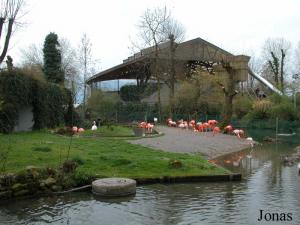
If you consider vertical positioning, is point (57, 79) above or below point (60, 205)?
above

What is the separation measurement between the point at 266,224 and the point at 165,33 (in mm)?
46017

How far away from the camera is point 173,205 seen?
38.9 ft

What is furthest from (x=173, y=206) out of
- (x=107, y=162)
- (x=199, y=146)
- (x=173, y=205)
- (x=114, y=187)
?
(x=199, y=146)

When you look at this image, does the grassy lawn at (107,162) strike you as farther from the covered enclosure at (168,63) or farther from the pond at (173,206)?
the covered enclosure at (168,63)

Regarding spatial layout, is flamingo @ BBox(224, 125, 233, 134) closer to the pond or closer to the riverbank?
the riverbank

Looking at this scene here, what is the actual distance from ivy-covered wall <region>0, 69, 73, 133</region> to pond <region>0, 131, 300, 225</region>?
14530 mm

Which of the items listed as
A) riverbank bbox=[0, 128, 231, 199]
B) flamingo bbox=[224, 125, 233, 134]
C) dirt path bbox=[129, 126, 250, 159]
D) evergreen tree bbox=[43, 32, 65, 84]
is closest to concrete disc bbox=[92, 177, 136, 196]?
riverbank bbox=[0, 128, 231, 199]

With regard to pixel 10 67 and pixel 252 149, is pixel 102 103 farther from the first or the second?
pixel 252 149

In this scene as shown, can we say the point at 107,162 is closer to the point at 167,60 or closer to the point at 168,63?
the point at 168,63

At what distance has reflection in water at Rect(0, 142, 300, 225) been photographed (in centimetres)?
1044

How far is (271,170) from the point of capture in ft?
62.0

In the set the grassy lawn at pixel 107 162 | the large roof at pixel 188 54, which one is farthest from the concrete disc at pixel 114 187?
the large roof at pixel 188 54

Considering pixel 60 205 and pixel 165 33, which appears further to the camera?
pixel 165 33

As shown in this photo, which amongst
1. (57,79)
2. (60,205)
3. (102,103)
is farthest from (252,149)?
(102,103)
